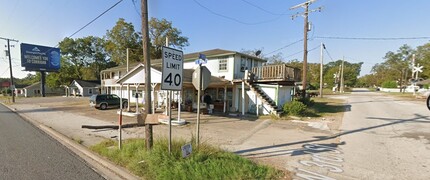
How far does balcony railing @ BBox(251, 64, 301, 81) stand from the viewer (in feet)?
47.3

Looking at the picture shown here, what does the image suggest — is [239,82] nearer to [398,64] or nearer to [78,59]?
[78,59]

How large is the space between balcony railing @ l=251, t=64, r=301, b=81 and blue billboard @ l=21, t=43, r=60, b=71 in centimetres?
4842

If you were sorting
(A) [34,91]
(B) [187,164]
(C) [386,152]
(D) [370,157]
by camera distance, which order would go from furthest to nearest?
(A) [34,91] → (C) [386,152] → (D) [370,157] → (B) [187,164]

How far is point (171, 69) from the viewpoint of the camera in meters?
4.74

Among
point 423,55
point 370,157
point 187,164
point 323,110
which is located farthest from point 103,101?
point 423,55

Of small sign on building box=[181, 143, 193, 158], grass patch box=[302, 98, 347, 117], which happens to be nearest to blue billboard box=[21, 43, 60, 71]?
grass patch box=[302, 98, 347, 117]

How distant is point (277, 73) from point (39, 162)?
13.3 metres

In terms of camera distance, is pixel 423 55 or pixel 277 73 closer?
pixel 277 73

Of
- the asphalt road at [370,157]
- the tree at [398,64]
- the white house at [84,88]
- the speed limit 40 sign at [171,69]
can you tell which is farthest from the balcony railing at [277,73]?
the tree at [398,64]

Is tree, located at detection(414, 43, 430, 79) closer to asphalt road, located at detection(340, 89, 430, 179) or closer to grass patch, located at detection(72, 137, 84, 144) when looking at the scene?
asphalt road, located at detection(340, 89, 430, 179)

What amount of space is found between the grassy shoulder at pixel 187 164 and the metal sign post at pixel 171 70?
448 mm

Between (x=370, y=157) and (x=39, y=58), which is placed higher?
(x=39, y=58)

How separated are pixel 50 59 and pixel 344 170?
58.4 metres

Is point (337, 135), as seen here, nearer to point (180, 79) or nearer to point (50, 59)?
point (180, 79)
